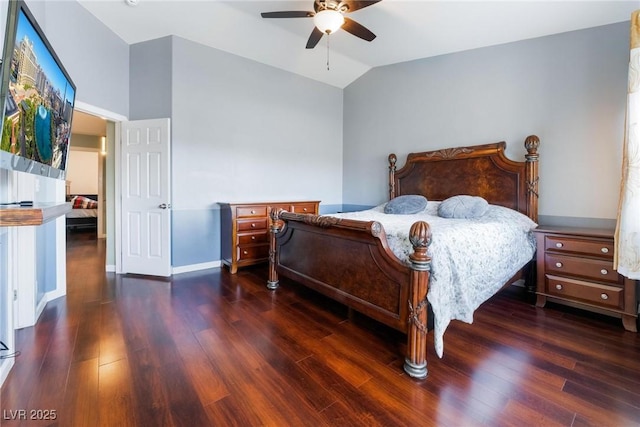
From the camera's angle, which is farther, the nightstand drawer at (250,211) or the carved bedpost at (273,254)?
the nightstand drawer at (250,211)

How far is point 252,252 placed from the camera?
396 cm

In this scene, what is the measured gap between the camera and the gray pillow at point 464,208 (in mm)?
3070

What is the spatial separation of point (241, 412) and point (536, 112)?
158 inches

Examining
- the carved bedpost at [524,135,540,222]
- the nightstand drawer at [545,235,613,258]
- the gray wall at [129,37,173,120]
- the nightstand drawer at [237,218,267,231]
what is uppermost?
the gray wall at [129,37,173,120]

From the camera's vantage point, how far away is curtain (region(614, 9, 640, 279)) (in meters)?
2.12

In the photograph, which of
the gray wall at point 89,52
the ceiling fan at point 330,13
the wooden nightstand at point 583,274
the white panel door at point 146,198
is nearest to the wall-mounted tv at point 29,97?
the gray wall at point 89,52

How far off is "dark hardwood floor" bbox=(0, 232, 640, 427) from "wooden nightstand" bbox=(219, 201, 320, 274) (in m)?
1.13

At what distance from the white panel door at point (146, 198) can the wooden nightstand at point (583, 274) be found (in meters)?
4.33

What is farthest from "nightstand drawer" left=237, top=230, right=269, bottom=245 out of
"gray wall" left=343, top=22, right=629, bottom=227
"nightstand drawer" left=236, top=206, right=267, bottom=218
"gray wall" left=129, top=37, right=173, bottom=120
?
"gray wall" left=343, top=22, right=629, bottom=227

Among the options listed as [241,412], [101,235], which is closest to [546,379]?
[241,412]

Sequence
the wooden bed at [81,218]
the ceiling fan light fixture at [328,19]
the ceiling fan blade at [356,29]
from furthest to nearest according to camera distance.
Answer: the wooden bed at [81,218], the ceiling fan blade at [356,29], the ceiling fan light fixture at [328,19]

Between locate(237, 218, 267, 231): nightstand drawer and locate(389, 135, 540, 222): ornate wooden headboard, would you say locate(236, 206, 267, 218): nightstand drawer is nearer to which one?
locate(237, 218, 267, 231): nightstand drawer

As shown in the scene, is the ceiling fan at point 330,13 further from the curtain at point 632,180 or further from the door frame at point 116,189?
the door frame at point 116,189

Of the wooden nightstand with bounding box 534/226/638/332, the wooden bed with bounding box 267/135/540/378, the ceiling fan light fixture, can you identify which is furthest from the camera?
the ceiling fan light fixture
